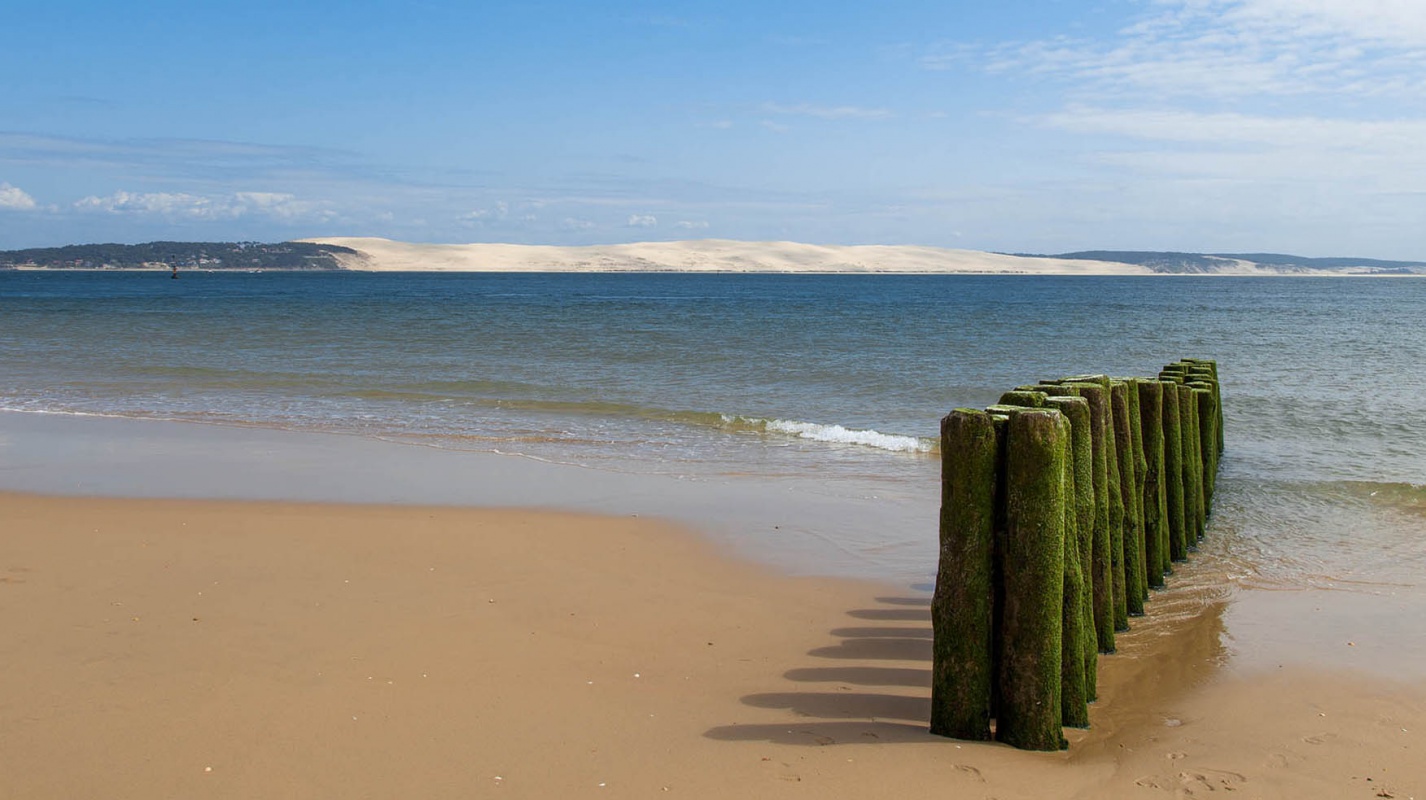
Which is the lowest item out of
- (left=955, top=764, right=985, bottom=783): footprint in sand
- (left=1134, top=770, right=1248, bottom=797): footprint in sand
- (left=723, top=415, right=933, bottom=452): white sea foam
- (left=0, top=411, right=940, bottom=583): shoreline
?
(left=1134, top=770, right=1248, bottom=797): footprint in sand

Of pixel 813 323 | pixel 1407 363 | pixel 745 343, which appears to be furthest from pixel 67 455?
pixel 813 323

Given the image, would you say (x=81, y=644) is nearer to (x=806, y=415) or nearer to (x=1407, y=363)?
(x=806, y=415)

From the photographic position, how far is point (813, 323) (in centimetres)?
4988

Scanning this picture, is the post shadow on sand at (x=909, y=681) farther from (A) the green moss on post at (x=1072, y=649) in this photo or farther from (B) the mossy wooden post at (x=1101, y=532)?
(B) the mossy wooden post at (x=1101, y=532)

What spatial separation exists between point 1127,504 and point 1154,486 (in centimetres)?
123

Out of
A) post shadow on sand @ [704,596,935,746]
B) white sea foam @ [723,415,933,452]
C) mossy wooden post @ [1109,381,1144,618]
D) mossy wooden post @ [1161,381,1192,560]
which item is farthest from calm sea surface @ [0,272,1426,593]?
post shadow on sand @ [704,596,935,746]

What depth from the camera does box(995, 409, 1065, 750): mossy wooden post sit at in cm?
520

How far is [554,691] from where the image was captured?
578cm

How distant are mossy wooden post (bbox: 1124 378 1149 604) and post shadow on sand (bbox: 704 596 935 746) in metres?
1.69

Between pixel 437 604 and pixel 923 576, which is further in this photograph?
pixel 923 576

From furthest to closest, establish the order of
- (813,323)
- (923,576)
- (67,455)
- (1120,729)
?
(813,323) < (67,455) < (923,576) < (1120,729)

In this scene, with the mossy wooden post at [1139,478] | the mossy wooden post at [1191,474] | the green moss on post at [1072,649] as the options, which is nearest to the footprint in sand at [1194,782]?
the green moss on post at [1072,649]

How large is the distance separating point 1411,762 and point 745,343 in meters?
31.4

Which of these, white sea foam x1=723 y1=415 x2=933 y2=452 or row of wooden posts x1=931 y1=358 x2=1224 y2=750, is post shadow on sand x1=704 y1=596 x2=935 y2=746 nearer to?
row of wooden posts x1=931 y1=358 x2=1224 y2=750
